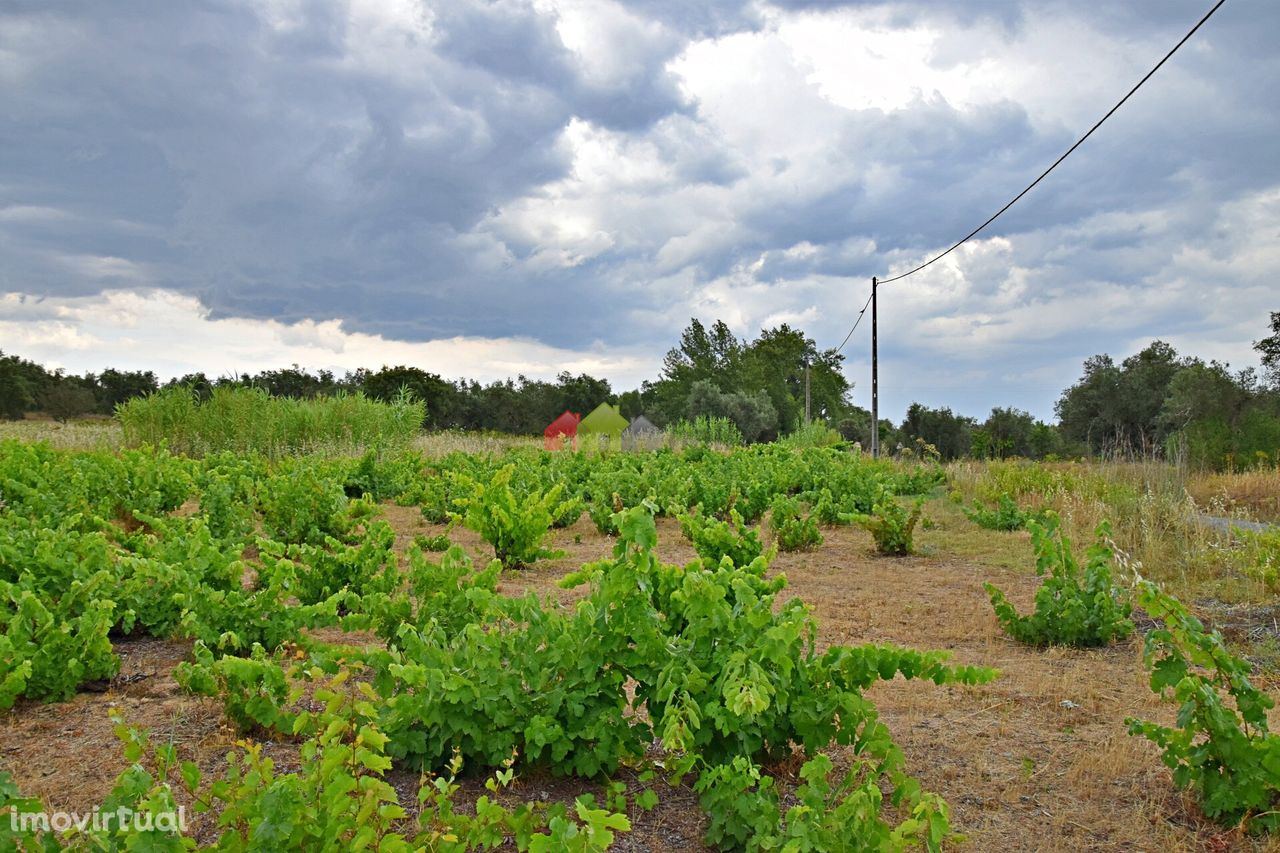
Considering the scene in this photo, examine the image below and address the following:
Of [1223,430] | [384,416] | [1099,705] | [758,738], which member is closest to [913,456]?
[384,416]

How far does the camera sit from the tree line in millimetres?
38469

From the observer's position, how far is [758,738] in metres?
Result: 2.90

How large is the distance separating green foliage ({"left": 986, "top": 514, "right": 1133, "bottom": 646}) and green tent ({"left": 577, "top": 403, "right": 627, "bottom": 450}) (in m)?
18.5

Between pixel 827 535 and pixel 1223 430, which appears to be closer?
pixel 827 535

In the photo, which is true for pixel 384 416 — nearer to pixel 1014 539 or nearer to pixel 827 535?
pixel 827 535

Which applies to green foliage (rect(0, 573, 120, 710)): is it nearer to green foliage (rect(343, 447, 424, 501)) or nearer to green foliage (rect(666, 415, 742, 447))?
green foliage (rect(343, 447, 424, 501))

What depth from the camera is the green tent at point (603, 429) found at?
25.1 metres

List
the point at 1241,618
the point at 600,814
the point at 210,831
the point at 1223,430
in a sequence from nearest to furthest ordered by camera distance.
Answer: the point at 600,814 < the point at 210,831 < the point at 1241,618 < the point at 1223,430

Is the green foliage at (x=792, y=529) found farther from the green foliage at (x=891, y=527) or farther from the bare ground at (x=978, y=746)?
the bare ground at (x=978, y=746)

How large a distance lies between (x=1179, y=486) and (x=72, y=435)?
19.3 m

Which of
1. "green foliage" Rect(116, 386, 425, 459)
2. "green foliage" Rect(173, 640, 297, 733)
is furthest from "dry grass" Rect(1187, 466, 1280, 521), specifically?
"green foliage" Rect(173, 640, 297, 733)

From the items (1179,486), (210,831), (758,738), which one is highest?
(1179,486)

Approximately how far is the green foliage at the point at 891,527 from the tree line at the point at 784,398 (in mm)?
22034

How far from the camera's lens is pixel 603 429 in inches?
1150
